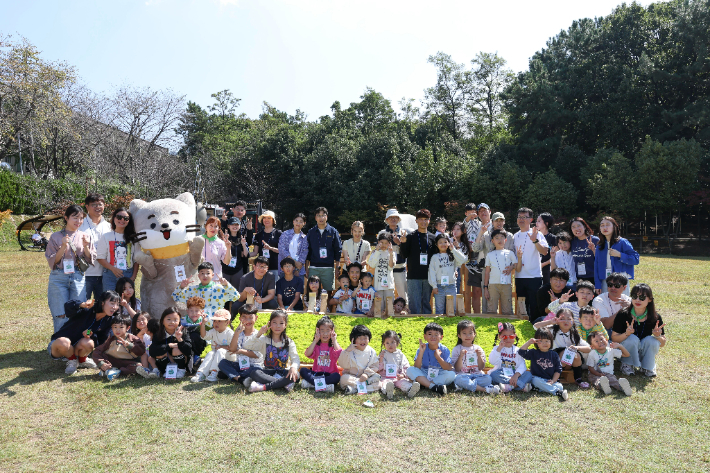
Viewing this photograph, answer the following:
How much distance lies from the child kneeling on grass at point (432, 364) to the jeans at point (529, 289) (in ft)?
7.26

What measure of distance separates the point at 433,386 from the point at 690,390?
2526mm

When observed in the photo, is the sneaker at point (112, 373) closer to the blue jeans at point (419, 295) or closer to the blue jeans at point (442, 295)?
the blue jeans at point (419, 295)

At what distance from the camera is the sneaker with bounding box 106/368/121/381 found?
17.4ft

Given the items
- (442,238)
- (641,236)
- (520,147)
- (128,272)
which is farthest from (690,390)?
(520,147)

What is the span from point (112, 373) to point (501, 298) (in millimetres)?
4976

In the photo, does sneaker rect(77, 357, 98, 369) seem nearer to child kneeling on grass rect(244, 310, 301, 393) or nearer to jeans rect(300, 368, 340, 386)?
child kneeling on grass rect(244, 310, 301, 393)

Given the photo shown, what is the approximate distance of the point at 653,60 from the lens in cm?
2627

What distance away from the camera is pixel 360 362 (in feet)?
17.0

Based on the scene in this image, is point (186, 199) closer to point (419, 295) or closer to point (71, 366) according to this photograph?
point (71, 366)

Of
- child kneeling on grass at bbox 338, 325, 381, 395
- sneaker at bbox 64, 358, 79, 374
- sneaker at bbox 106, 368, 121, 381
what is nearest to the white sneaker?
child kneeling on grass at bbox 338, 325, 381, 395

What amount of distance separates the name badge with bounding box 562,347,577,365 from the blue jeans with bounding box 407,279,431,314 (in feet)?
8.27

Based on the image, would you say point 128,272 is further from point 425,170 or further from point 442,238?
point 425,170

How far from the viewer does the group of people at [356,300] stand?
5.16 metres

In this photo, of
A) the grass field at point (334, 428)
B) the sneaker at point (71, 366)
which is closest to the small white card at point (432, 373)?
the grass field at point (334, 428)
